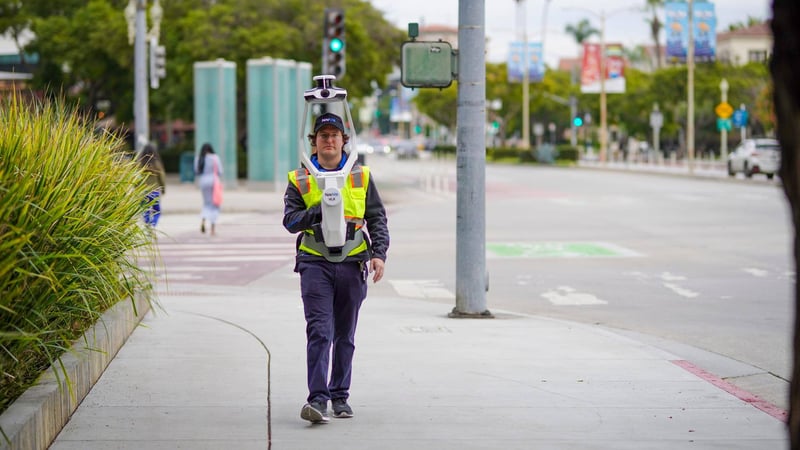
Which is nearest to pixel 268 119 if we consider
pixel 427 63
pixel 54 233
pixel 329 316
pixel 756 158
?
pixel 756 158

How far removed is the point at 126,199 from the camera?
9.75 meters

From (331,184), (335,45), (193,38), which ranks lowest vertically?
(331,184)

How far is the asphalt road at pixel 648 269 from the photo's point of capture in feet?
37.8

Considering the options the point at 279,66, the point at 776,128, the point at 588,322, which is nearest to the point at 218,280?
the point at 588,322

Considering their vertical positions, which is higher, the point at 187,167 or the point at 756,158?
the point at 756,158

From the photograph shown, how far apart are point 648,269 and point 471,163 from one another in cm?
605

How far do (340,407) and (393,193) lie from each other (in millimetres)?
33327

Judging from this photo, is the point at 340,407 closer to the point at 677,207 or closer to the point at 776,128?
the point at 776,128

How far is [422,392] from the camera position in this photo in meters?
8.26

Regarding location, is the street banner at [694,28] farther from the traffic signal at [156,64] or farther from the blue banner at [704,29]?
the traffic signal at [156,64]

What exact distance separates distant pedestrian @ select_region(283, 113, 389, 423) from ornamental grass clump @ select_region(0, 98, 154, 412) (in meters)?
1.21

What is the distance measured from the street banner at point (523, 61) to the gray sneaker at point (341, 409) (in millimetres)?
81878

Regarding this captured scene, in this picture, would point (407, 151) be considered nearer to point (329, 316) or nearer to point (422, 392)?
point (422, 392)

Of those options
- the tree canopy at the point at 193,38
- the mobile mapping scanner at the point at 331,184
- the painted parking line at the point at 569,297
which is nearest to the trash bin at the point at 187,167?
the tree canopy at the point at 193,38
